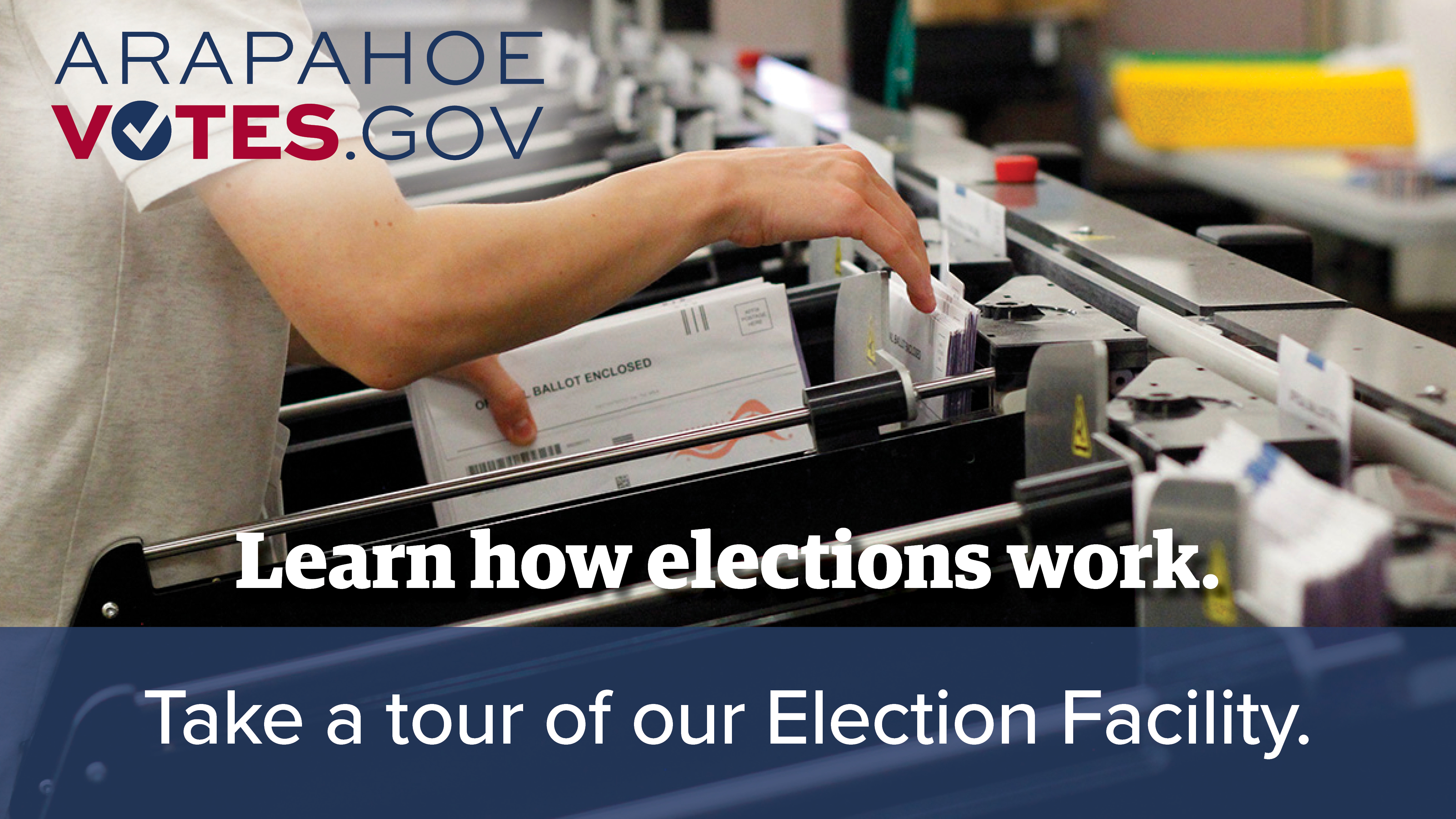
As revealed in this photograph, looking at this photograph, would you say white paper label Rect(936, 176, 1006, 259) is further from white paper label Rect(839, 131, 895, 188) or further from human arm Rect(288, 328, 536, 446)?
human arm Rect(288, 328, 536, 446)

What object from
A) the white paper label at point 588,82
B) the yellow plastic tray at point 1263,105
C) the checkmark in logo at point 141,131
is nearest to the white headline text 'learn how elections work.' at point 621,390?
the checkmark in logo at point 141,131

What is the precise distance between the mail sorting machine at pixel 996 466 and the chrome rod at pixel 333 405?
6.7 inches

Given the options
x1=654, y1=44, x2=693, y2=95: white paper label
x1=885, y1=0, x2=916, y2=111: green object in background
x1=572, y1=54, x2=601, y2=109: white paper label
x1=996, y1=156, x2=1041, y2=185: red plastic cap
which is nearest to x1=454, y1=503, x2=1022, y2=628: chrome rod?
x1=996, y1=156, x2=1041, y2=185: red plastic cap

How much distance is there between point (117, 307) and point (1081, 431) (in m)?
0.59

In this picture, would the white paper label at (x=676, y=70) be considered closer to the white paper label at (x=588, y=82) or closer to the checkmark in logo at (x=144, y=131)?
the white paper label at (x=588, y=82)

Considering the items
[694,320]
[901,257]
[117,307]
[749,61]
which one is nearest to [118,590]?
[117,307]

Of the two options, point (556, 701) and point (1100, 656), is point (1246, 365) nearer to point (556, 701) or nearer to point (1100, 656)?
Result: point (1100, 656)

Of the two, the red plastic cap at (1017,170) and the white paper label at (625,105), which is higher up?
the white paper label at (625,105)

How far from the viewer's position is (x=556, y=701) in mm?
778

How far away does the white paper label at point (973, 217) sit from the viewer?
1.24 metres

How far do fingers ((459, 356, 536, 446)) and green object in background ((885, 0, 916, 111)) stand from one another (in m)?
1.16

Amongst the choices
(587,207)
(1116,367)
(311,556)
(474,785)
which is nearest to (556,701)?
(474,785)

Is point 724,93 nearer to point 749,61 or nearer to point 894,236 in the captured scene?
point 749,61

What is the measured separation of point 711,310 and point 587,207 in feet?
0.74
